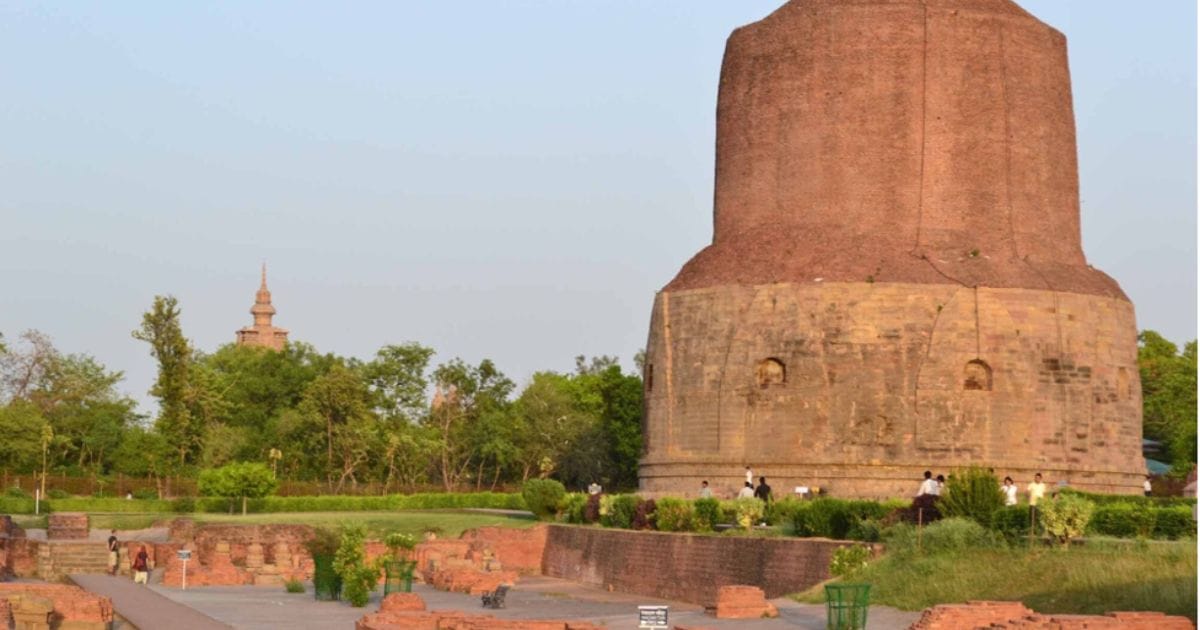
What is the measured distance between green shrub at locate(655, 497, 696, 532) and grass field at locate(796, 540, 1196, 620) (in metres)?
5.97

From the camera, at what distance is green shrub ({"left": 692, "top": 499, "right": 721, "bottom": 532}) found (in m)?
25.6

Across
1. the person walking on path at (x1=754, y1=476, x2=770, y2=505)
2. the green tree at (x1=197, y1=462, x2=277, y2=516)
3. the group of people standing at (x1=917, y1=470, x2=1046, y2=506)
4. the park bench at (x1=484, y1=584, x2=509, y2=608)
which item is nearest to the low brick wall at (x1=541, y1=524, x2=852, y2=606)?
the group of people standing at (x1=917, y1=470, x2=1046, y2=506)

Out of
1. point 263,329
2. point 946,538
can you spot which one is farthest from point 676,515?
point 263,329

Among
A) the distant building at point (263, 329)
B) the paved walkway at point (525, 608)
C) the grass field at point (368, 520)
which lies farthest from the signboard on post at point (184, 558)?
the distant building at point (263, 329)

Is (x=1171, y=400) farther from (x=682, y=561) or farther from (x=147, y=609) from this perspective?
(x=147, y=609)

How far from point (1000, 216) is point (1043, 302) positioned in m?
1.87

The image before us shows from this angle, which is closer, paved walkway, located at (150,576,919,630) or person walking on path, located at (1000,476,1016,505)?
paved walkway, located at (150,576,919,630)

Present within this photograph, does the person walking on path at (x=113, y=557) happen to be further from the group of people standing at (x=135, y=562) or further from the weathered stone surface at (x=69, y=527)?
the weathered stone surface at (x=69, y=527)

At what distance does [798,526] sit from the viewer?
23469mm

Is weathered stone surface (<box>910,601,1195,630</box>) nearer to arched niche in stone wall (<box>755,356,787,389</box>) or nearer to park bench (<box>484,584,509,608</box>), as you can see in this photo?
park bench (<box>484,584,509,608</box>)

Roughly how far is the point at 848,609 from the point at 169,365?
111 ft

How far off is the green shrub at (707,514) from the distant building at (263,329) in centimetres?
7656

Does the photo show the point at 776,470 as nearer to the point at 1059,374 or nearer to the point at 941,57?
the point at 1059,374

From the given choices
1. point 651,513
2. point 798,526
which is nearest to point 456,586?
point 651,513
